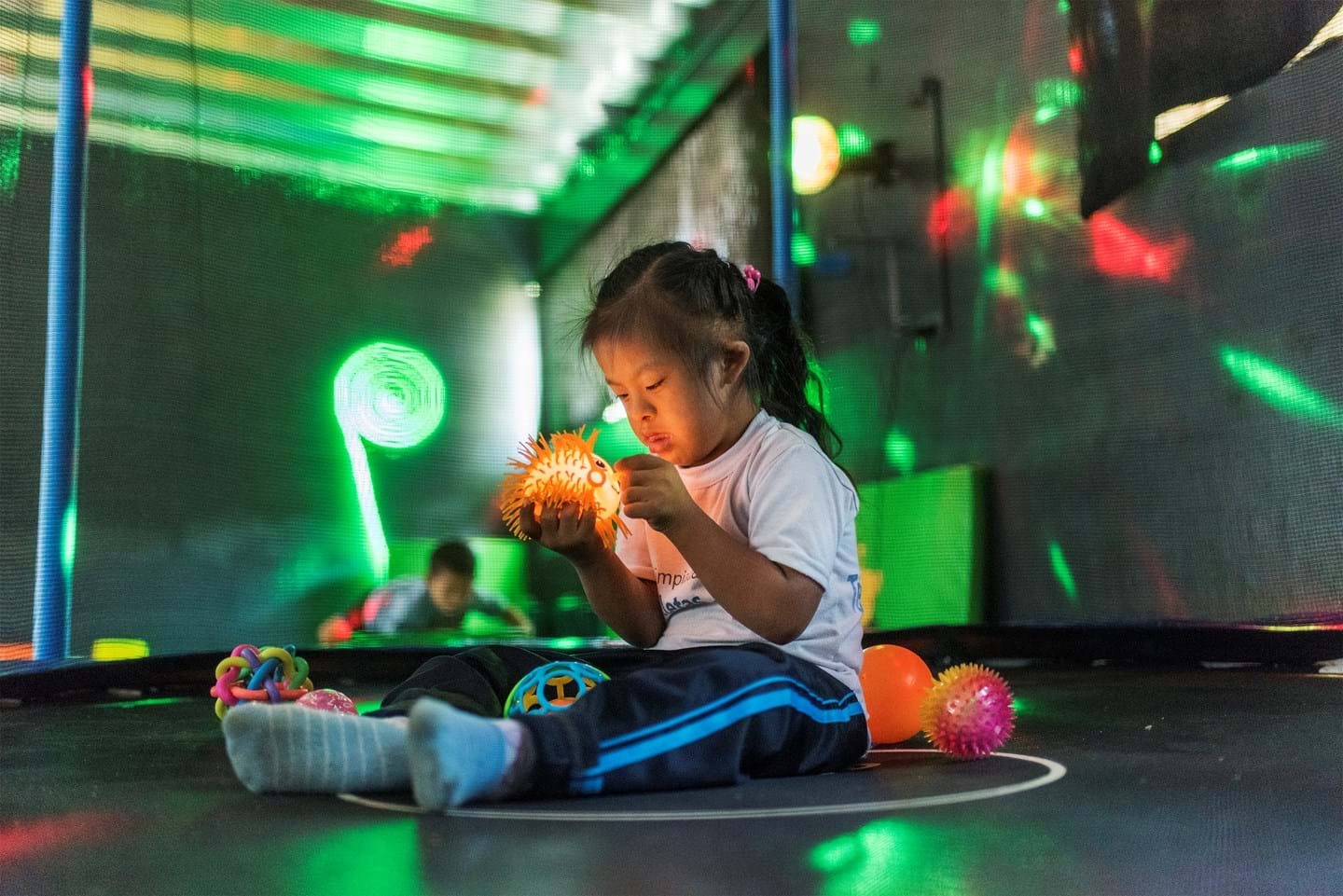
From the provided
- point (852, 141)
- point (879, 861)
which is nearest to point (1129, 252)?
point (852, 141)

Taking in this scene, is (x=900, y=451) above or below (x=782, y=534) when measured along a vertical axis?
above

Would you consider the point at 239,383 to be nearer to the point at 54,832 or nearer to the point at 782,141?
the point at 782,141

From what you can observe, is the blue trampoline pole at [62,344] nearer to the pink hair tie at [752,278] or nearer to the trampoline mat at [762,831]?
the trampoline mat at [762,831]

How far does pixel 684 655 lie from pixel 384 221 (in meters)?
3.02

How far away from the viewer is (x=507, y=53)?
4.45 metres

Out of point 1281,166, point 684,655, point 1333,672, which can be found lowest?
point 1333,672

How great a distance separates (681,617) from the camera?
187cm

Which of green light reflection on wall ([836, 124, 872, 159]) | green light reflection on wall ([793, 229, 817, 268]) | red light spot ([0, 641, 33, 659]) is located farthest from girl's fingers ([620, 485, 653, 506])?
green light reflection on wall ([836, 124, 872, 159])

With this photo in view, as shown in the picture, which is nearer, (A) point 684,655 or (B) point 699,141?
(A) point 684,655

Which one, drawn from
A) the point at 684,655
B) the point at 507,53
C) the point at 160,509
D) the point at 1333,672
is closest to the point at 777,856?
the point at 684,655

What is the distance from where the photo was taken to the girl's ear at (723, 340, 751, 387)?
1.91 metres

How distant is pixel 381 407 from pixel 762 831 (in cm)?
317

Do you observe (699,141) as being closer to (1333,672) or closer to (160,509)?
(160,509)

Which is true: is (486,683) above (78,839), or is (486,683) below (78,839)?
above
